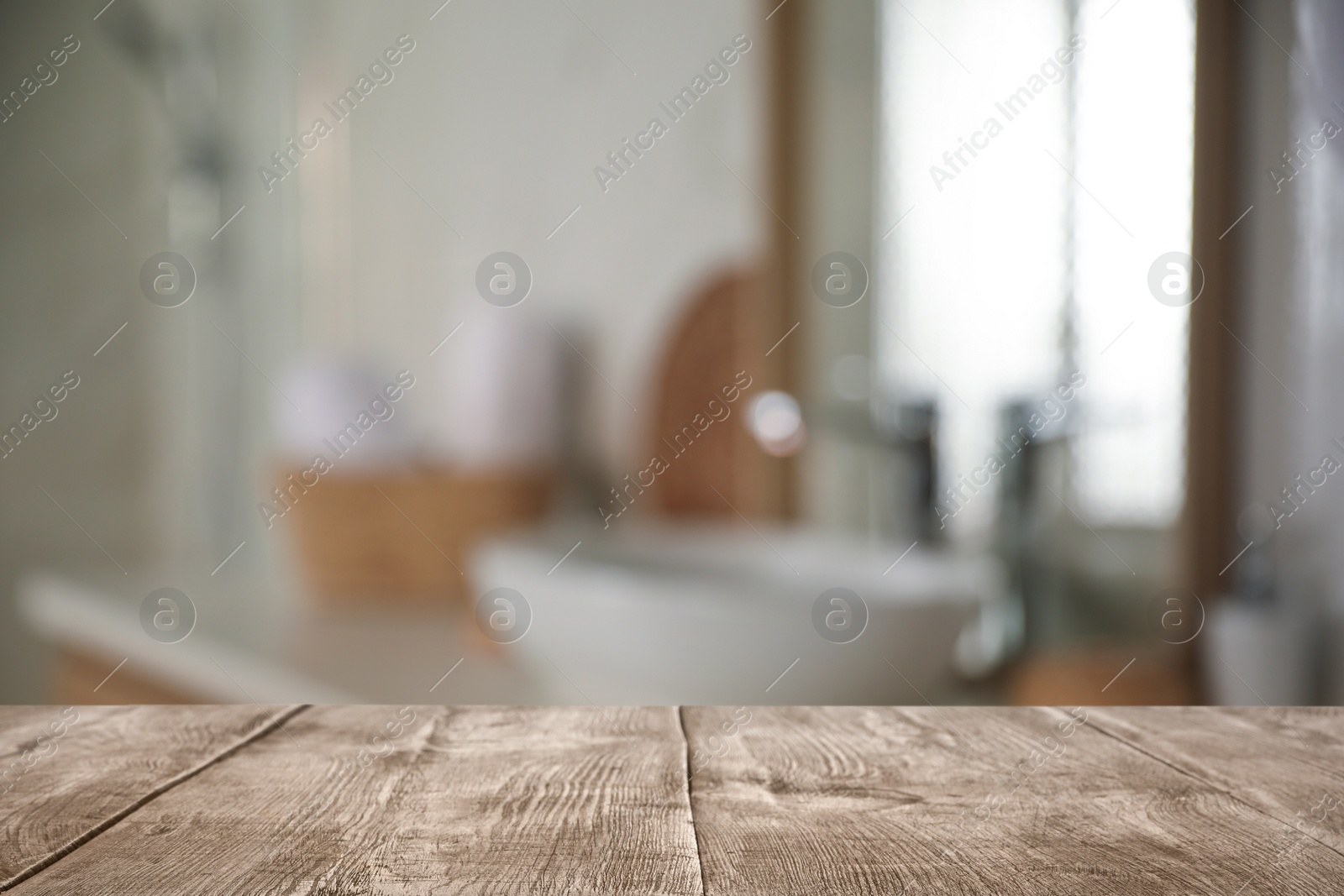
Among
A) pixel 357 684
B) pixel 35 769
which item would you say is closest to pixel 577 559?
pixel 357 684

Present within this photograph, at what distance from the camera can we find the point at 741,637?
55 cm

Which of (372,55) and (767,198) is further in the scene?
(372,55)

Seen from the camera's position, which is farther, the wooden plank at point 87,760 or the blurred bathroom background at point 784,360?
the blurred bathroom background at point 784,360

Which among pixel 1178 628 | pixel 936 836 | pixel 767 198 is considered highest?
pixel 767 198

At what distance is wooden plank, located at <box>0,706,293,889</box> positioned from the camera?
179mm

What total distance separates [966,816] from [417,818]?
11cm

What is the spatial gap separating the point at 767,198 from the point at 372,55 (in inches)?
32.4

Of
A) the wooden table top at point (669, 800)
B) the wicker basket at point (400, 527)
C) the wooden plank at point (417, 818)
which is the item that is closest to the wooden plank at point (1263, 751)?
the wooden table top at point (669, 800)

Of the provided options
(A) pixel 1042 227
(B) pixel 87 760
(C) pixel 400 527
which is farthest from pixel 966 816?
(C) pixel 400 527

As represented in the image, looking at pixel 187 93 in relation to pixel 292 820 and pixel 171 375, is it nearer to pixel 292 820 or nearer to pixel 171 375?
pixel 171 375

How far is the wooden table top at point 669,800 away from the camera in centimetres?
16

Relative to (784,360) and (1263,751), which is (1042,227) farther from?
(1263,751)

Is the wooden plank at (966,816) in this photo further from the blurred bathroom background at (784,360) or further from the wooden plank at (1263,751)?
the blurred bathroom background at (784,360)

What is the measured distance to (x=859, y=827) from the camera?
0.60 ft
